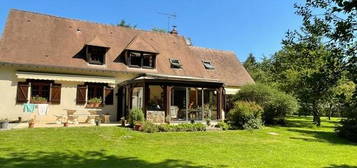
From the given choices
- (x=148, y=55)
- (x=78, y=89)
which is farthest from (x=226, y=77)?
(x=78, y=89)

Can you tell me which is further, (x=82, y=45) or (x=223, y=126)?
(x=82, y=45)

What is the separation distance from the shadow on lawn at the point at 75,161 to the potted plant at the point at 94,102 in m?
11.5

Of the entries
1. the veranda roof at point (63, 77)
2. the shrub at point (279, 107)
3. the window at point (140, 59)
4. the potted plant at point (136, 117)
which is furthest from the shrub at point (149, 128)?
the shrub at point (279, 107)

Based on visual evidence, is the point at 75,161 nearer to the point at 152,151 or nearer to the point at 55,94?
the point at 152,151

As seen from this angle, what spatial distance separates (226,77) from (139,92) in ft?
37.2

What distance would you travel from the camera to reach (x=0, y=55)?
65.5 feet

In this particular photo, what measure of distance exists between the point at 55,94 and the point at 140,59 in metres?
7.70

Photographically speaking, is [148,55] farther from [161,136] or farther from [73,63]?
[161,136]

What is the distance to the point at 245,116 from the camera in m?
21.4

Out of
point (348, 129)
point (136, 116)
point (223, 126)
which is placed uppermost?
point (136, 116)

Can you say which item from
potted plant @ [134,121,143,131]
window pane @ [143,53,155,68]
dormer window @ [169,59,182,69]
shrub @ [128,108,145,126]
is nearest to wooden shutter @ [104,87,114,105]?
window pane @ [143,53,155,68]

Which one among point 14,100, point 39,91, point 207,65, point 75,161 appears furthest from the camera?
point 207,65

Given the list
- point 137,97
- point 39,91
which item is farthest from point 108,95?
point 39,91

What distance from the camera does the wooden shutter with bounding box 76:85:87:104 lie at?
22.2 metres
